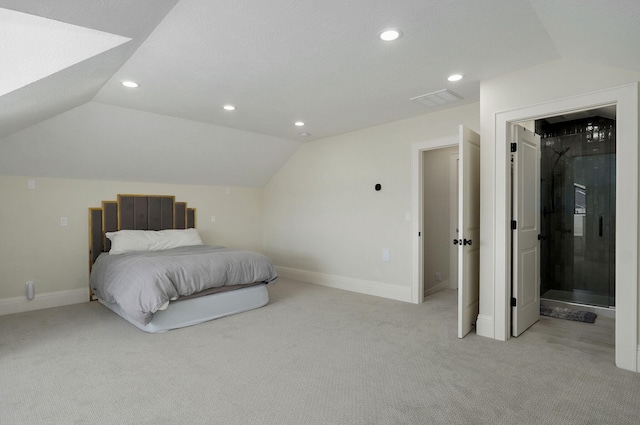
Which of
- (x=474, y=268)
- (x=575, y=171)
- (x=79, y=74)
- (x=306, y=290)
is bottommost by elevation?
(x=306, y=290)

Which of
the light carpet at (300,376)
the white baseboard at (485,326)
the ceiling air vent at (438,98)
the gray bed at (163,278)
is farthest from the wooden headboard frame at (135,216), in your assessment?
the white baseboard at (485,326)

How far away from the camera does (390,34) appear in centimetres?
233

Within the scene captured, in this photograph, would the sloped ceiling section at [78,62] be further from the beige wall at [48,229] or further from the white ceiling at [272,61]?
the beige wall at [48,229]

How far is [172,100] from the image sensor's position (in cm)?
369

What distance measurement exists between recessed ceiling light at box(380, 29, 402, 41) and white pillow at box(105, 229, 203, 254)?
12.8 feet

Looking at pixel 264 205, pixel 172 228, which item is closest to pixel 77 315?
pixel 172 228

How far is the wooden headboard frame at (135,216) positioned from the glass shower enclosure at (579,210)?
525cm

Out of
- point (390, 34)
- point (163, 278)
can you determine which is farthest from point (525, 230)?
point (163, 278)

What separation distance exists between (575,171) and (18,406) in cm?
601

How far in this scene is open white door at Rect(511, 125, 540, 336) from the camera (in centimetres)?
328

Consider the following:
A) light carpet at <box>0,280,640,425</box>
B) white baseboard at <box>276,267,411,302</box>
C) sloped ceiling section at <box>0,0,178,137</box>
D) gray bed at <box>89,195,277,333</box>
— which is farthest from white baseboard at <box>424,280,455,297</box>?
sloped ceiling section at <box>0,0,178,137</box>

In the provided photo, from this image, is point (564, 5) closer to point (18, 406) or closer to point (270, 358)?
point (270, 358)

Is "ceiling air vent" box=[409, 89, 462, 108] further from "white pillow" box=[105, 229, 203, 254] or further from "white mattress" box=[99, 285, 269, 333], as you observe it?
"white pillow" box=[105, 229, 203, 254]

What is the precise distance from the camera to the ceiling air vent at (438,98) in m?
3.55
